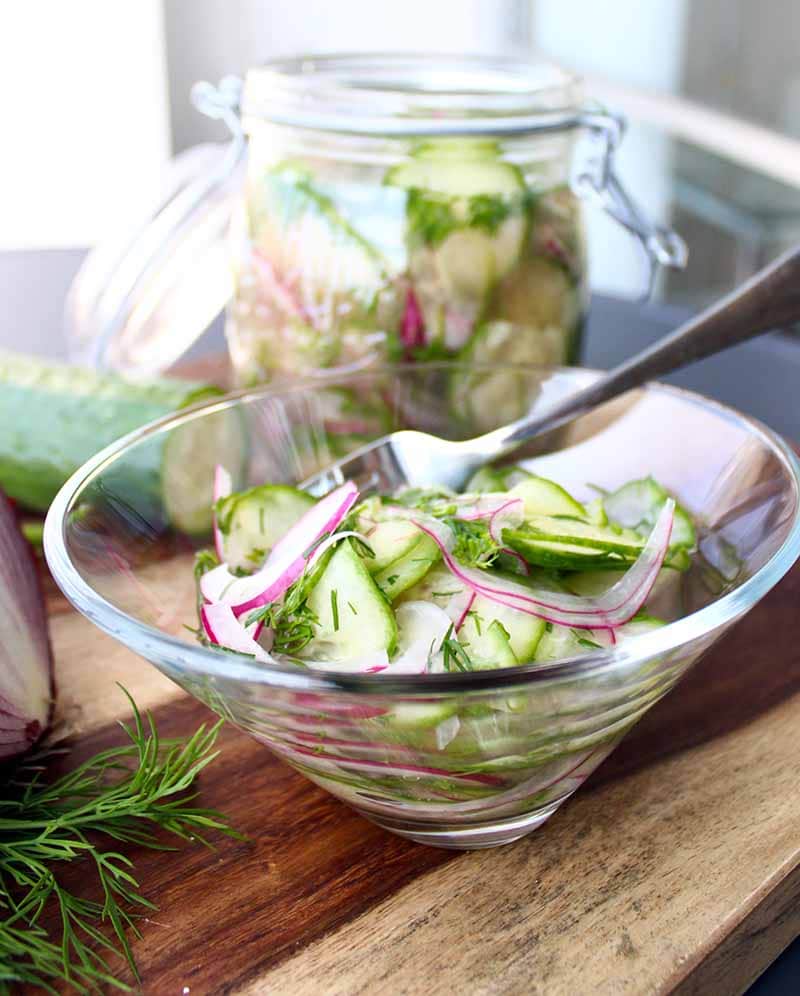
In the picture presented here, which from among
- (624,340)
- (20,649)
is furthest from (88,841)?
(624,340)

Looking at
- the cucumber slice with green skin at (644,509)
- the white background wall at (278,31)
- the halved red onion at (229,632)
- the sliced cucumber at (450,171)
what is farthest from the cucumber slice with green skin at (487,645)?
the white background wall at (278,31)

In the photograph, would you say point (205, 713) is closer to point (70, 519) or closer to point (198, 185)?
point (70, 519)

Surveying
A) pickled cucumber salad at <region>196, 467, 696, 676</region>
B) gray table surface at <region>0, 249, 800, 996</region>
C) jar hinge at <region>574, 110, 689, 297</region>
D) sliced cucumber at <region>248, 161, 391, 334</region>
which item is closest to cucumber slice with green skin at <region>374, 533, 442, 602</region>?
pickled cucumber salad at <region>196, 467, 696, 676</region>

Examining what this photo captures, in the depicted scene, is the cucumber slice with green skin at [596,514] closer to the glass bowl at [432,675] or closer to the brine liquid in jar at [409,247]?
the glass bowl at [432,675]

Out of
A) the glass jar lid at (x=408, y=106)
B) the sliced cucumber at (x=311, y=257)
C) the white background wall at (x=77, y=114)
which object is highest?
the glass jar lid at (x=408, y=106)

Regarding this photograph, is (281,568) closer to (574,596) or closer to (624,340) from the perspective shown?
(574,596)

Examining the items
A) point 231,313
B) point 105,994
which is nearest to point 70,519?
point 105,994

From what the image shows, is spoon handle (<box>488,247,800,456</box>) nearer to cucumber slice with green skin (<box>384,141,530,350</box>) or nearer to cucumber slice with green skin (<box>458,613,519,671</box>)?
cucumber slice with green skin (<box>384,141,530,350</box>)
